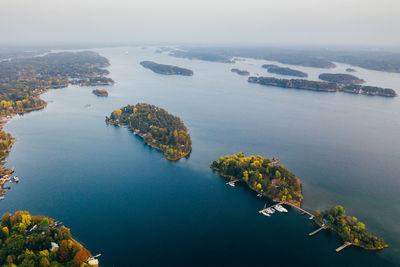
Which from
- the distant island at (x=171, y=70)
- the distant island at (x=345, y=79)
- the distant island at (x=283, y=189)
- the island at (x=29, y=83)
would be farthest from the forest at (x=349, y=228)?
the distant island at (x=171, y=70)

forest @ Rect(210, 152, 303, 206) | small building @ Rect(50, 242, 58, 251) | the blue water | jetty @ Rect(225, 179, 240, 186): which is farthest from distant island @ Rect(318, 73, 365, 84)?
small building @ Rect(50, 242, 58, 251)

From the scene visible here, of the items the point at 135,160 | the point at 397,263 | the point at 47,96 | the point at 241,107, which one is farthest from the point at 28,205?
the point at 47,96

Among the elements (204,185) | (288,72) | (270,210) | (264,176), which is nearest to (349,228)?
(270,210)

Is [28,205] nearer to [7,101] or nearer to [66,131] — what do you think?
[66,131]

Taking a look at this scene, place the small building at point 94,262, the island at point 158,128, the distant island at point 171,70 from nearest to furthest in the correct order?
1. the small building at point 94,262
2. the island at point 158,128
3. the distant island at point 171,70

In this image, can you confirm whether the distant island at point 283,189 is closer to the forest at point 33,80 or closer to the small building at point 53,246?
the small building at point 53,246
